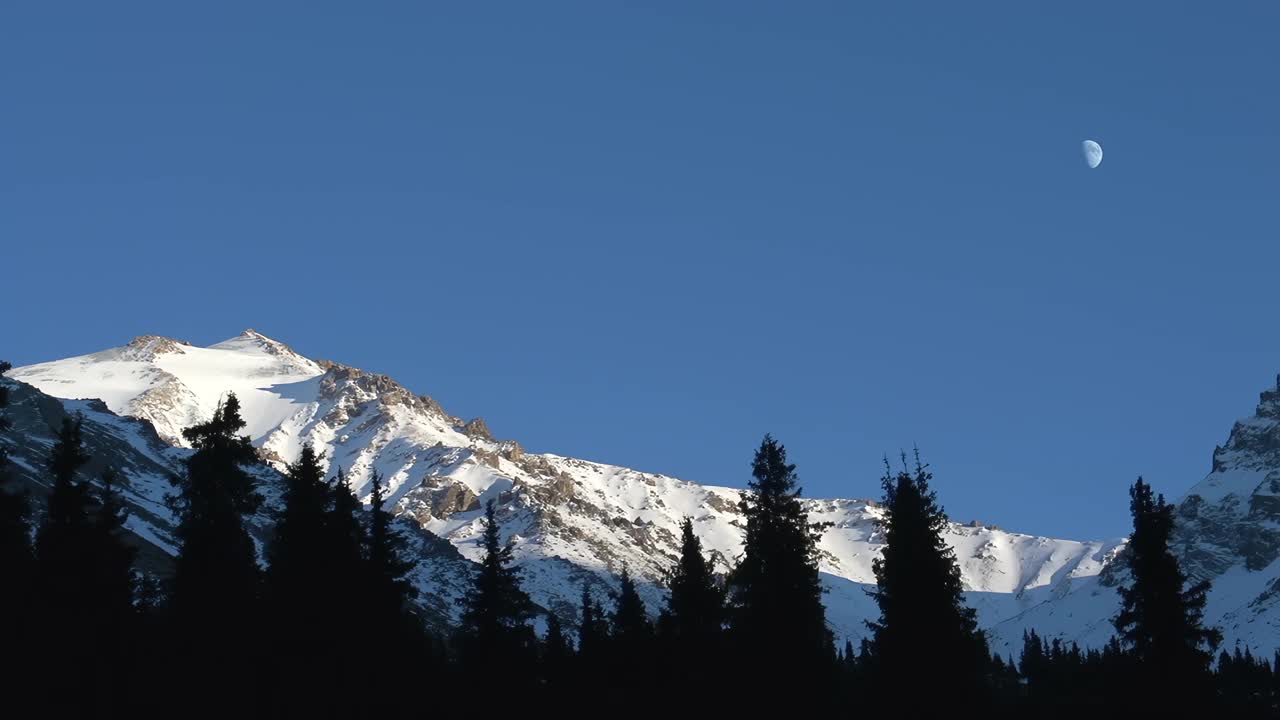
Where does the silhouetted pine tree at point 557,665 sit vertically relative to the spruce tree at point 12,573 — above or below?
above

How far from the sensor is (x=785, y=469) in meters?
50.0

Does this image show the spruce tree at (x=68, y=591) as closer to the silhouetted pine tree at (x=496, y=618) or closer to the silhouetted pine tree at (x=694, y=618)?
the silhouetted pine tree at (x=496, y=618)

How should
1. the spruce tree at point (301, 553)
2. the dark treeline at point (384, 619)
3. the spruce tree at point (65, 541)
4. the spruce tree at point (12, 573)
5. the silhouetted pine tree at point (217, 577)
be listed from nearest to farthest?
the spruce tree at point (12, 573)
the spruce tree at point (65, 541)
the dark treeline at point (384, 619)
the silhouetted pine tree at point (217, 577)
the spruce tree at point (301, 553)

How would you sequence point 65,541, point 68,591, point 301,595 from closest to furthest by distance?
point 68,591
point 65,541
point 301,595

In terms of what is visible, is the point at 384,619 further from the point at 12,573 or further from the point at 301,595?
the point at 12,573

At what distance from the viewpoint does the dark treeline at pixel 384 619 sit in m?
40.3

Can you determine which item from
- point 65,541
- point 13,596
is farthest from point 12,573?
point 65,541

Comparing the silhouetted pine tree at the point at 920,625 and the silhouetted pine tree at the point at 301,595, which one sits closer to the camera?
the silhouetted pine tree at the point at 301,595

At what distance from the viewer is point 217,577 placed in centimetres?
4250

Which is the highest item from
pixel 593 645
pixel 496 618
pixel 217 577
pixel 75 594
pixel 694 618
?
pixel 593 645

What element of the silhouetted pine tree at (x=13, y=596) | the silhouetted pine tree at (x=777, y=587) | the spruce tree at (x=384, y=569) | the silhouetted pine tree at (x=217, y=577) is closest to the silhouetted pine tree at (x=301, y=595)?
the silhouetted pine tree at (x=217, y=577)

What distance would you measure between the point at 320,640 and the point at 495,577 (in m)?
7.49

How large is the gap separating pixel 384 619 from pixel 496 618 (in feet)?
14.8

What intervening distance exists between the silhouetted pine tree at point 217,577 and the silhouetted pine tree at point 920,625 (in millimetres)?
18571
